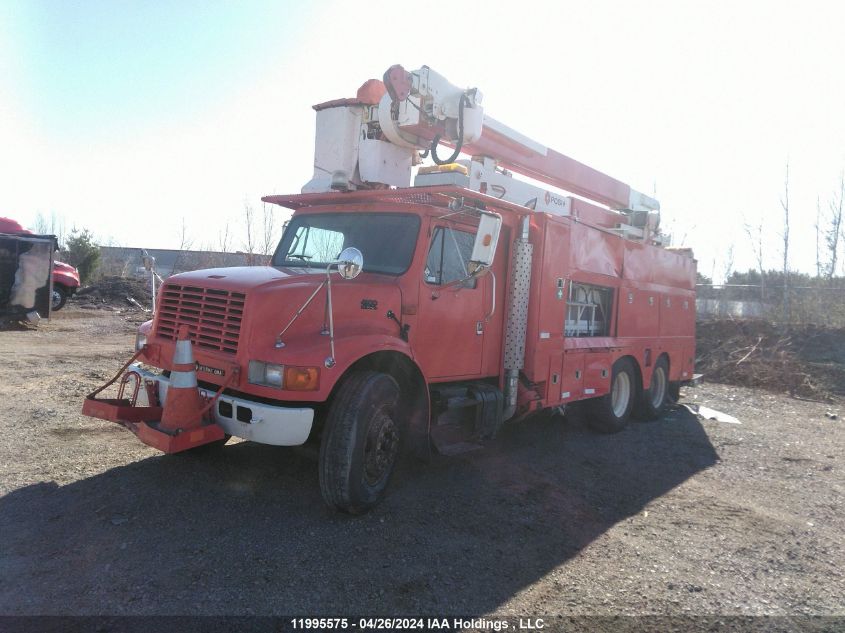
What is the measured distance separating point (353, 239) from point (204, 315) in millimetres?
1478

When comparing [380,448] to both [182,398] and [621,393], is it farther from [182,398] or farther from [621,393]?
[621,393]

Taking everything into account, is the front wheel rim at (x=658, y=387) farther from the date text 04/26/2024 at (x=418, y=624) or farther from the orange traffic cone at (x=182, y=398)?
the orange traffic cone at (x=182, y=398)

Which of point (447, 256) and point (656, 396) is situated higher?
point (447, 256)

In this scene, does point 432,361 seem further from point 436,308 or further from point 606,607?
point 606,607

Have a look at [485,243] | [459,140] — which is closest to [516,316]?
[485,243]

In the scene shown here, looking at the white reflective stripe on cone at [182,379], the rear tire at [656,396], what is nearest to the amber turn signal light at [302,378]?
the white reflective stripe on cone at [182,379]

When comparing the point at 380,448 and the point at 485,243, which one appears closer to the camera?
the point at 380,448

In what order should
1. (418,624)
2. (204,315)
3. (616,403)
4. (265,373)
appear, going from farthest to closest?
(616,403)
(204,315)
(265,373)
(418,624)

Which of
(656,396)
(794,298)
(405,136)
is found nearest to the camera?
(405,136)

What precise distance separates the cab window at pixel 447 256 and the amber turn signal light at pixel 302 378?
4.91ft

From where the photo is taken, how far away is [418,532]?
4.24m

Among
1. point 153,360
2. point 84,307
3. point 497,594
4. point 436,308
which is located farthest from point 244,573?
point 84,307

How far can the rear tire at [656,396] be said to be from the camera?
347 inches

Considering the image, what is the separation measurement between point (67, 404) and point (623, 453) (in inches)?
254
